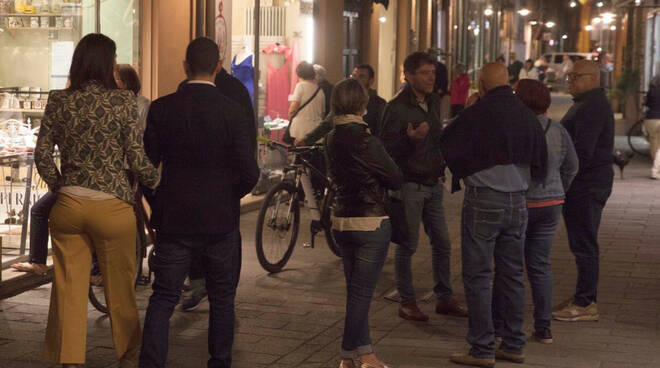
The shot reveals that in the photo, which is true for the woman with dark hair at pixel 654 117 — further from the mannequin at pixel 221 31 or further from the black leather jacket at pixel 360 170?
the black leather jacket at pixel 360 170

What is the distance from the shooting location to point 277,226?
914 centimetres

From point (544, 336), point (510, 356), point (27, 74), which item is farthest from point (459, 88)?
point (510, 356)

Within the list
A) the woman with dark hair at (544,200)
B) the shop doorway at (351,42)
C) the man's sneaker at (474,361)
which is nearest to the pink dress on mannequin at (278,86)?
the shop doorway at (351,42)

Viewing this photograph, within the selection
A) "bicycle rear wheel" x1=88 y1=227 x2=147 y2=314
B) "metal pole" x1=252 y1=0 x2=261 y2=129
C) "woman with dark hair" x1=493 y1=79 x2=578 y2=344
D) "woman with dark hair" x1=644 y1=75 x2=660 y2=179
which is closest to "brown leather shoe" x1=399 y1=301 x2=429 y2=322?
"woman with dark hair" x1=493 y1=79 x2=578 y2=344

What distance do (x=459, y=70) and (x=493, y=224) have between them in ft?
60.3

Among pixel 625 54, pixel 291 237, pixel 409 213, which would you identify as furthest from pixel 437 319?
pixel 625 54

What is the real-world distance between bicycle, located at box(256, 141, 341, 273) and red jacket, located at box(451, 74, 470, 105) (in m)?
15.1

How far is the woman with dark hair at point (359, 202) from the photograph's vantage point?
5871 mm

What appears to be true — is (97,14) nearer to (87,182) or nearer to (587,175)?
(87,182)

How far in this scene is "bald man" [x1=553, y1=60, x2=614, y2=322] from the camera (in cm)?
723

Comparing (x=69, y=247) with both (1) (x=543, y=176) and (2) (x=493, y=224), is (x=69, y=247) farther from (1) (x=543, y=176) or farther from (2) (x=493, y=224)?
(1) (x=543, y=176)

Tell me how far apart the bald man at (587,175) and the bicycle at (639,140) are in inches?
547

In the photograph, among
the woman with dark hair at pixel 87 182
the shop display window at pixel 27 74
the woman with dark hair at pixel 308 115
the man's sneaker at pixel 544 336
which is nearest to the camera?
the woman with dark hair at pixel 87 182

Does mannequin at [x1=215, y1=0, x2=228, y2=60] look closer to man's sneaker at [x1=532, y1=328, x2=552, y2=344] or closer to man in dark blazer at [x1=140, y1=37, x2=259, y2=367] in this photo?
man's sneaker at [x1=532, y1=328, x2=552, y2=344]
